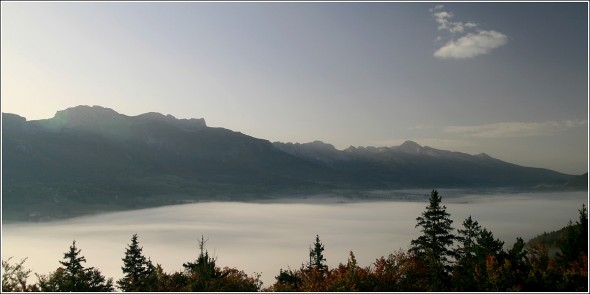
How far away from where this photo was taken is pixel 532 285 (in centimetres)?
4453

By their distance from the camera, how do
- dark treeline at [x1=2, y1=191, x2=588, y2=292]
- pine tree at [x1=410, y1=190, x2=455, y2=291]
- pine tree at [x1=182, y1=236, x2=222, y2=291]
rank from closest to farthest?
dark treeline at [x1=2, y1=191, x2=588, y2=292] < pine tree at [x1=182, y1=236, x2=222, y2=291] < pine tree at [x1=410, y1=190, x2=455, y2=291]

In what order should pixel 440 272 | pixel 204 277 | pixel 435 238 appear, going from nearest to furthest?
pixel 440 272 < pixel 204 277 < pixel 435 238

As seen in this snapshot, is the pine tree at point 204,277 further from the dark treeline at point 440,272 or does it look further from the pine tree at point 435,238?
the pine tree at point 435,238

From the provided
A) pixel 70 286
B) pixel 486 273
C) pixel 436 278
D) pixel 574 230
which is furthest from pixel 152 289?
pixel 574 230

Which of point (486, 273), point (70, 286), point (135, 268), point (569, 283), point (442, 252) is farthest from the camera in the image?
point (135, 268)

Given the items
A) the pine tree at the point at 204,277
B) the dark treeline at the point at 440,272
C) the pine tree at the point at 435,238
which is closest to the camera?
the dark treeline at the point at 440,272

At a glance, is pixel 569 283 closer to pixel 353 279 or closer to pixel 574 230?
pixel 574 230

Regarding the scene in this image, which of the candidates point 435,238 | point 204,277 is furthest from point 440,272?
point 204,277

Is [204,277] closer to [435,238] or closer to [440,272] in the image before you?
[440,272]

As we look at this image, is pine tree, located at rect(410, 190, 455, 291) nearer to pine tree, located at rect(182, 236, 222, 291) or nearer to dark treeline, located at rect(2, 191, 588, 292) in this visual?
dark treeline, located at rect(2, 191, 588, 292)

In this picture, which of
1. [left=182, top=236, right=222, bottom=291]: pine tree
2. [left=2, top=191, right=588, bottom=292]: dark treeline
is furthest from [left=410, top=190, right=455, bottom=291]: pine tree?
[left=182, top=236, right=222, bottom=291]: pine tree

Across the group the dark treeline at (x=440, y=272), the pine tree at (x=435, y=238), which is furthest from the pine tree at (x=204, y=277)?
the pine tree at (x=435, y=238)

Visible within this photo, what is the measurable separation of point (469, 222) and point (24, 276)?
249ft

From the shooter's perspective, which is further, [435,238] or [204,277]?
[435,238]
